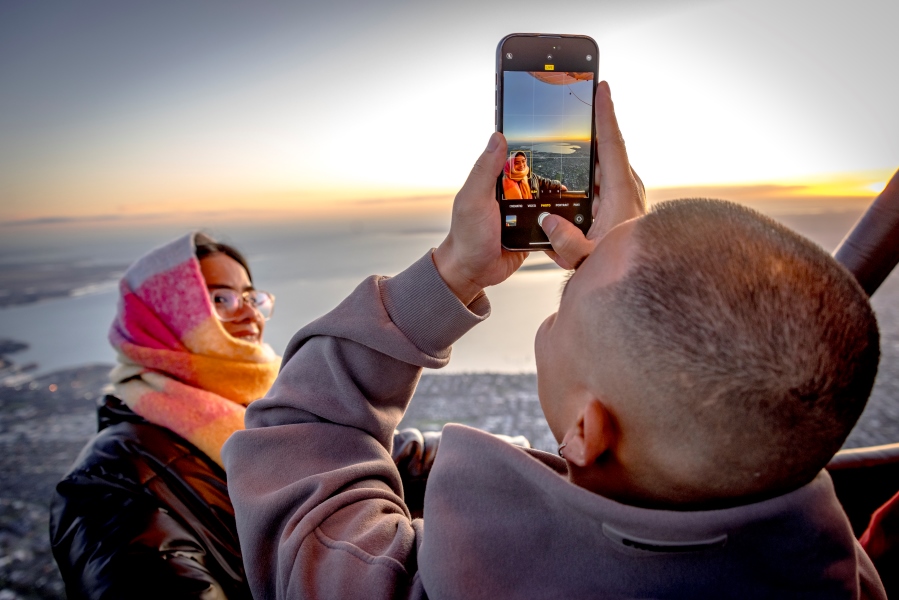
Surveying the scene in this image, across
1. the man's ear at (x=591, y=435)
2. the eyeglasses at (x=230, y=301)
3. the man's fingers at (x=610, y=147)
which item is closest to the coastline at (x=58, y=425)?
the eyeglasses at (x=230, y=301)

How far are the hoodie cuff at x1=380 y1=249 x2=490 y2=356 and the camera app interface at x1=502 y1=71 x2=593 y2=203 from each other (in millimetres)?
157

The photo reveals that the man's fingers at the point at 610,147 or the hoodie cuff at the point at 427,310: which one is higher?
the man's fingers at the point at 610,147

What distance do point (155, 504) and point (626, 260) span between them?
1.00 meters

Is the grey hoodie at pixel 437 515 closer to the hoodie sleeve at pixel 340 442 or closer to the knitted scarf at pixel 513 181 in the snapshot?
the hoodie sleeve at pixel 340 442

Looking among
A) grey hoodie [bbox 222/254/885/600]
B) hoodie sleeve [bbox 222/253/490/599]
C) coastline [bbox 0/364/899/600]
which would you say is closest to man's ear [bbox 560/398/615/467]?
grey hoodie [bbox 222/254/885/600]

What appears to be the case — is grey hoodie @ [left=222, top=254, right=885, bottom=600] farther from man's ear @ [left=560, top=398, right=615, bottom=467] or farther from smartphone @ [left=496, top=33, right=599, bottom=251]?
smartphone @ [left=496, top=33, right=599, bottom=251]

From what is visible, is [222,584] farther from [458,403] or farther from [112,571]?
[458,403]

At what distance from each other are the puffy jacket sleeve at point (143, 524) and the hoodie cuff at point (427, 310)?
1.97 feet

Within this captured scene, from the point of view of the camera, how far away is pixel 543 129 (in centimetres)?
71

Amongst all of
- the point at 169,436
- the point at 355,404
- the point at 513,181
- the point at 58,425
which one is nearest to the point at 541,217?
the point at 513,181

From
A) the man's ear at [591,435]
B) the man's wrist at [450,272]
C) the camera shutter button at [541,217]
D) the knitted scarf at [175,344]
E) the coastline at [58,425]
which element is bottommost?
the coastline at [58,425]

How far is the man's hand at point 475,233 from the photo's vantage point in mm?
664

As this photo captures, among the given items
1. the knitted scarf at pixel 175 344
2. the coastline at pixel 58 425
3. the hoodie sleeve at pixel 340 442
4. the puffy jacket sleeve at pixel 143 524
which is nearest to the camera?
the hoodie sleeve at pixel 340 442

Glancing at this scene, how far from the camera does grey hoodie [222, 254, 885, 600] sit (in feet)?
1.38
